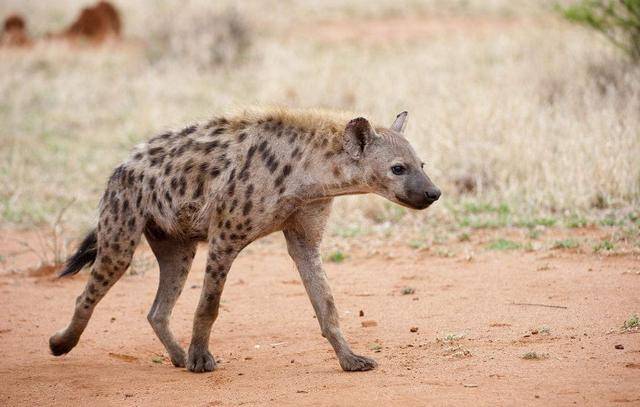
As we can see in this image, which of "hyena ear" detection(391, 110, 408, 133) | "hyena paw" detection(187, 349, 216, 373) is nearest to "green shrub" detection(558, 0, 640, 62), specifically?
"hyena ear" detection(391, 110, 408, 133)

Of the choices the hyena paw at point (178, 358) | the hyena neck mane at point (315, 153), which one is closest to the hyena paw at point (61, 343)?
the hyena paw at point (178, 358)

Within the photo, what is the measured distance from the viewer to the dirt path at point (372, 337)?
184 inches

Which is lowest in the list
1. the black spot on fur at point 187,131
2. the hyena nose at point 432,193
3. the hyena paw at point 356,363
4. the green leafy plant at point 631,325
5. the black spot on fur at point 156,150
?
the hyena paw at point 356,363

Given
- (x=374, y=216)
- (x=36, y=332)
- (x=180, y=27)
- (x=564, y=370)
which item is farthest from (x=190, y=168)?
(x=180, y=27)

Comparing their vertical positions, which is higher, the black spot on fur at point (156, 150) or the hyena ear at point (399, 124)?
the hyena ear at point (399, 124)

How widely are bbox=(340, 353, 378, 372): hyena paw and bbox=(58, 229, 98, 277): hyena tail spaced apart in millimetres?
1844

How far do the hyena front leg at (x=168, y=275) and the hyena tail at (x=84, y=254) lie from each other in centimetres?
38

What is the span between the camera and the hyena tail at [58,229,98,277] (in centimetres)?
596

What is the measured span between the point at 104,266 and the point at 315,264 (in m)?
1.30

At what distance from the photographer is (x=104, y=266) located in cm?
562

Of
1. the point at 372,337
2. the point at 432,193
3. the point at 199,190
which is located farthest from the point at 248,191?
the point at 372,337

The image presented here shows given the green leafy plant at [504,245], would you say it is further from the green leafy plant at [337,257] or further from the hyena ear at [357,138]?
the hyena ear at [357,138]

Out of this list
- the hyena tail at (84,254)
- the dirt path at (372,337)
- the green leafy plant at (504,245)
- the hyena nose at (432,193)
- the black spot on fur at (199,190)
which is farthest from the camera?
the green leafy plant at (504,245)

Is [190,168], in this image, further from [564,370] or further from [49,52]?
[49,52]
